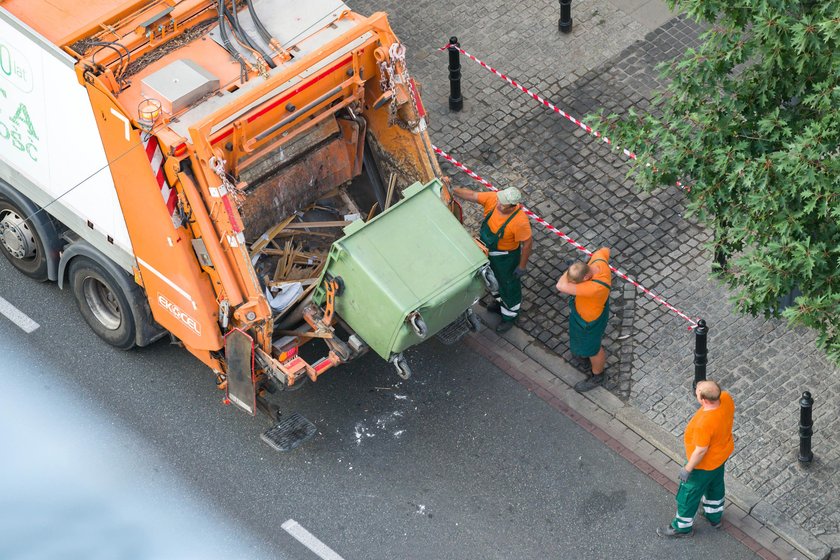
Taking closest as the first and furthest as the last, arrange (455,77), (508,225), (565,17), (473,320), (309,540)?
(309,540) → (473,320) → (508,225) → (455,77) → (565,17)

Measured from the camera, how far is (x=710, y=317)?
12.1 meters

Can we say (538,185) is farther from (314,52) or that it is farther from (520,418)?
(314,52)

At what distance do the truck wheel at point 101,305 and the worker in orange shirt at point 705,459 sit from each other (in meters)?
4.40

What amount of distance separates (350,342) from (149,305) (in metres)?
1.70

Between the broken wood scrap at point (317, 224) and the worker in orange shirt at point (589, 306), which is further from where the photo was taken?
the broken wood scrap at point (317, 224)

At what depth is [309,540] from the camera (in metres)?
10.6

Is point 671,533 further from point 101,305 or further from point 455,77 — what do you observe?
point 455,77

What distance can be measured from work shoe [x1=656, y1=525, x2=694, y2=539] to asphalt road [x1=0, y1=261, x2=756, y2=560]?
0.22 ft

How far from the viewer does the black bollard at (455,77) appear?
13.5m

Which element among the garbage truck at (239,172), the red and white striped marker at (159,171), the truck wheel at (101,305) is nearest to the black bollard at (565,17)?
the garbage truck at (239,172)

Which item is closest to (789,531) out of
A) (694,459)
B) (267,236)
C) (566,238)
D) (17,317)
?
(694,459)

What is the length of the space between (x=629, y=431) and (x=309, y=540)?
2670mm

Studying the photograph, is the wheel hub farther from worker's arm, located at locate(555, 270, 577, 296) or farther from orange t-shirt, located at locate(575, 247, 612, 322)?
orange t-shirt, located at locate(575, 247, 612, 322)

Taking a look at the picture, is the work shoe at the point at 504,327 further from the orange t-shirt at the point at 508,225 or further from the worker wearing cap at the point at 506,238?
the orange t-shirt at the point at 508,225
